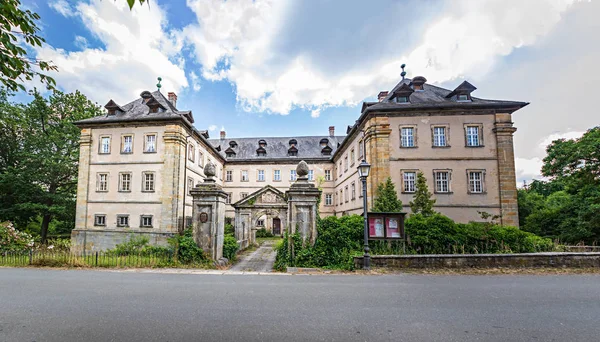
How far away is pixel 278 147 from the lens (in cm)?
3841

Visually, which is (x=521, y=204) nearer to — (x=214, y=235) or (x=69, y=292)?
(x=214, y=235)

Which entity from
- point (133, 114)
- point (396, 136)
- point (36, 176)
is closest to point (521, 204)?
point (396, 136)

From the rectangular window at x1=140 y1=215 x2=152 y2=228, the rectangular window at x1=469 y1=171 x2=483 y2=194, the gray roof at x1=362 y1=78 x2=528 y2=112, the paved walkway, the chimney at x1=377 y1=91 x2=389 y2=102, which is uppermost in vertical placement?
the chimney at x1=377 y1=91 x2=389 y2=102

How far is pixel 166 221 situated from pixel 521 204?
97.2 ft

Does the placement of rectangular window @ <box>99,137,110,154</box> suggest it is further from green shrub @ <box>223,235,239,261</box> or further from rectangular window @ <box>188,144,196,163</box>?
green shrub @ <box>223,235,239,261</box>

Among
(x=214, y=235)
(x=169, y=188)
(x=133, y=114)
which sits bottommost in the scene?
(x=214, y=235)

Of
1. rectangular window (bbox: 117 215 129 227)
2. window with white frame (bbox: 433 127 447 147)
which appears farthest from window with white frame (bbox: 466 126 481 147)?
rectangular window (bbox: 117 215 129 227)

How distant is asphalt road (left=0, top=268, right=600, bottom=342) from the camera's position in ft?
13.2

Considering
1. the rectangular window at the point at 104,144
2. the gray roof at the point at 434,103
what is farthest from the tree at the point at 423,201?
Result: the rectangular window at the point at 104,144

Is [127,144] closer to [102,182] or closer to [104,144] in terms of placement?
[104,144]

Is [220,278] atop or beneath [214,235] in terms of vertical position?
beneath

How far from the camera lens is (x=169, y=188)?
21.5m

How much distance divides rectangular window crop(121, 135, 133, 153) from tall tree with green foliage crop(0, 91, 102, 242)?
6.14 m

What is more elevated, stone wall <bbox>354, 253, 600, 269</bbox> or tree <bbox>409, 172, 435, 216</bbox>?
tree <bbox>409, 172, 435, 216</bbox>
